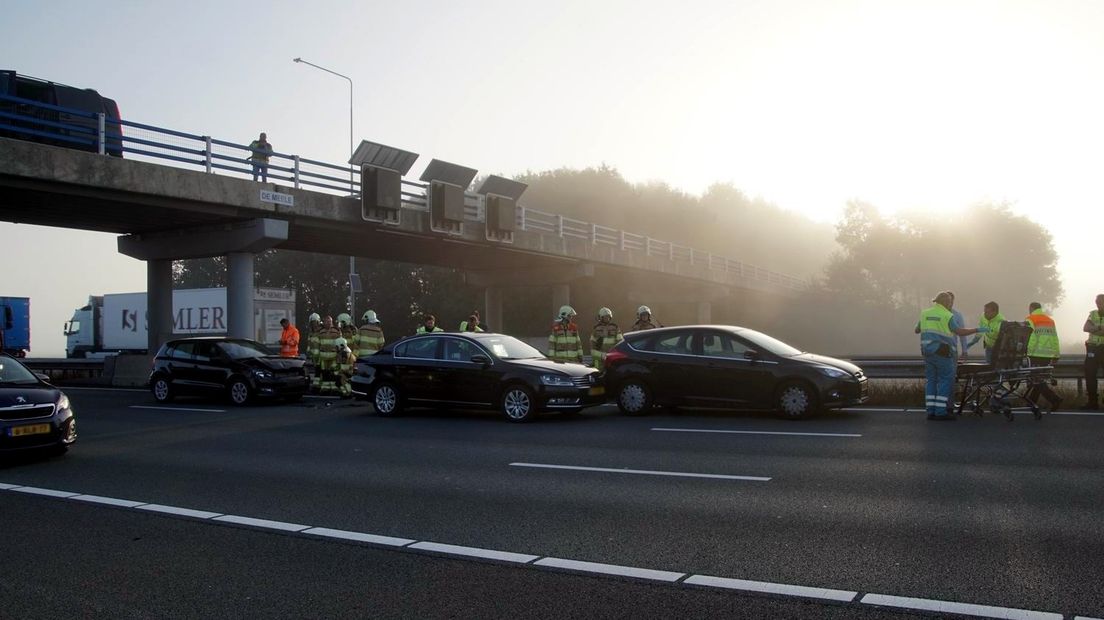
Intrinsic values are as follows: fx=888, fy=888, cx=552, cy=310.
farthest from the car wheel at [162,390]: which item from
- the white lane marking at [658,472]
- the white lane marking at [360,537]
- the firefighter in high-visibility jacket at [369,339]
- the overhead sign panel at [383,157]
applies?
the white lane marking at [360,537]

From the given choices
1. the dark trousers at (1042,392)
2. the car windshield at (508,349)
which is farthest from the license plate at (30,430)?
the dark trousers at (1042,392)

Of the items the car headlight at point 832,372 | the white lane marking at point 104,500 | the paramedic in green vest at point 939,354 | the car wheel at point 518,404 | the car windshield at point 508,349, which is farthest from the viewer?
the car windshield at point 508,349

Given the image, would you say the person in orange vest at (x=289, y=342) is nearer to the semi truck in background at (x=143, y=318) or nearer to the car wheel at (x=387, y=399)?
the car wheel at (x=387, y=399)

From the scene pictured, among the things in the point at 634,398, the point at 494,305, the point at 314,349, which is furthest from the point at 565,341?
the point at 494,305

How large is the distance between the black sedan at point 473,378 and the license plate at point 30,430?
6.22m

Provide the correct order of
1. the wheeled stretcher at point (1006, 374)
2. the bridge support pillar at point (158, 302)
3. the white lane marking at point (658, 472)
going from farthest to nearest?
the bridge support pillar at point (158, 302) → the wheeled stretcher at point (1006, 374) → the white lane marking at point (658, 472)

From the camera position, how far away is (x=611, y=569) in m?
5.46

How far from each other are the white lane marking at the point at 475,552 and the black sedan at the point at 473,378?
7.97 meters

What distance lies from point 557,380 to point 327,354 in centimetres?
670

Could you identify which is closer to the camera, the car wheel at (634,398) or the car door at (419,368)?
the car wheel at (634,398)

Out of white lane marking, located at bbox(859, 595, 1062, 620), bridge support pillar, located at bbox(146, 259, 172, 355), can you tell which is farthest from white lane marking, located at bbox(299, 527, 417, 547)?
bridge support pillar, located at bbox(146, 259, 172, 355)

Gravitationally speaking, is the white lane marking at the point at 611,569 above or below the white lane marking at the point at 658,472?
below

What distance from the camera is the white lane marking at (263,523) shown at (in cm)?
682

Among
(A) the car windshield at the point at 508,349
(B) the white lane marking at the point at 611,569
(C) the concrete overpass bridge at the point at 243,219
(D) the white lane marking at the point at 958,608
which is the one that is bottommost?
(D) the white lane marking at the point at 958,608
